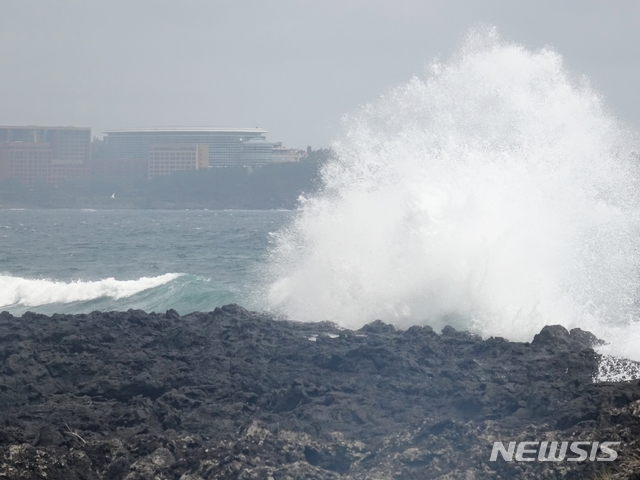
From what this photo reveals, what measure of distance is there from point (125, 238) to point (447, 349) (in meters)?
40.4

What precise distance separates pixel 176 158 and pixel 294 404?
139150 mm

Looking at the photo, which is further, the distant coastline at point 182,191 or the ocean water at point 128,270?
the distant coastline at point 182,191

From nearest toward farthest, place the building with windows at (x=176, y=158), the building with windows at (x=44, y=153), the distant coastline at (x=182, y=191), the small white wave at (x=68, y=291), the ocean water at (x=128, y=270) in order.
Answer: the ocean water at (x=128, y=270)
the small white wave at (x=68, y=291)
the distant coastline at (x=182, y=191)
the building with windows at (x=44, y=153)
the building with windows at (x=176, y=158)

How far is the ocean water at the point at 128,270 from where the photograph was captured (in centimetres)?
2439

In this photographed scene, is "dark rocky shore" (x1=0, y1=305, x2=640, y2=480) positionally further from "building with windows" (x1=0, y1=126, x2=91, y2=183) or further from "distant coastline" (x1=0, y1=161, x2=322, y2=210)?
"building with windows" (x1=0, y1=126, x2=91, y2=183)

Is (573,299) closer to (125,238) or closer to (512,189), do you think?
(512,189)

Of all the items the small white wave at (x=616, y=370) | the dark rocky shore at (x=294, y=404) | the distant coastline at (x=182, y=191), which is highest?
the small white wave at (x=616, y=370)

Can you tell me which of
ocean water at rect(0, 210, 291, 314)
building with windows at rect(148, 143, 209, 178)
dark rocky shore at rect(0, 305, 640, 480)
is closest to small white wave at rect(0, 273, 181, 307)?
ocean water at rect(0, 210, 291, 314)

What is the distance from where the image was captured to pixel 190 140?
533 ft

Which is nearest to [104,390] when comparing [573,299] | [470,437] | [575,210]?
[470,437]

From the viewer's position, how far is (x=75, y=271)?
3331 cm

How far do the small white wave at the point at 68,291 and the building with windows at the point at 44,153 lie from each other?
11601 centimetres

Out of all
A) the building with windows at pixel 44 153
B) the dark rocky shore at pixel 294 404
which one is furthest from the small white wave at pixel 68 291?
the building with windows at pixel 44 153

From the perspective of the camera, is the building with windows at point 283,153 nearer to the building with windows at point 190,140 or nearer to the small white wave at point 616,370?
Result: the building with windows at point 190,140
